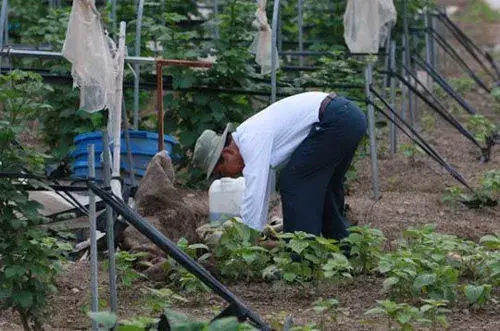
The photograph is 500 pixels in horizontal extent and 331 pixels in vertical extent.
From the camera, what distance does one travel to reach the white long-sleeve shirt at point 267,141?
715 centimetres

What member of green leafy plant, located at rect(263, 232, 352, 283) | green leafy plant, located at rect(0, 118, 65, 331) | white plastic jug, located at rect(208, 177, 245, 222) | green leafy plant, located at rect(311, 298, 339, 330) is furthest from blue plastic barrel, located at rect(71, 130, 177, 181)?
green leafy plant, located at rect(0, 118, 65, 331)

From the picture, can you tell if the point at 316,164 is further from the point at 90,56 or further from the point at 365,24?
the point at 365,24

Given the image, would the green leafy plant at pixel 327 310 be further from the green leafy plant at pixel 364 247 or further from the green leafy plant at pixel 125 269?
the green leafy plant at pixel 125 269

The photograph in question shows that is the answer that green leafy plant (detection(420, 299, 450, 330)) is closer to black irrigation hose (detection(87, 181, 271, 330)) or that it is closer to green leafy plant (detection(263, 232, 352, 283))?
green leafy plant (detection(263, 232, 352, 283))

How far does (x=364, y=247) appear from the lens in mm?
7332

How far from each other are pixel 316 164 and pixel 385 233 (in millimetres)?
1462

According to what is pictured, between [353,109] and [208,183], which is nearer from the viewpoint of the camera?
[353,109]

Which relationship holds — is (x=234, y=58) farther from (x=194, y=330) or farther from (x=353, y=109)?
(x=194, y=330)

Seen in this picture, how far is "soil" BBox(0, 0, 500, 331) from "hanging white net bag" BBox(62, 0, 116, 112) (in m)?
0.97

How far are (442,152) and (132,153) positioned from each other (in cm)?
451

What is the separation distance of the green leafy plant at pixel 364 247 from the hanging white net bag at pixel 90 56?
142 centimetres

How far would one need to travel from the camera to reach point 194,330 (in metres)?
4.29

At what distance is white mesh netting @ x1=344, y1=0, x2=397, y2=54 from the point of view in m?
10.3

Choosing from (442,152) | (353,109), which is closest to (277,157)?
(353,109)
